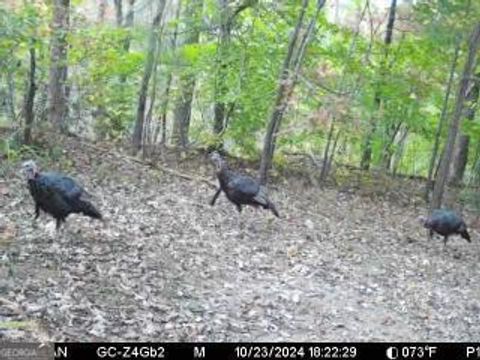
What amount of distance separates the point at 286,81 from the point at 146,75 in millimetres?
3264

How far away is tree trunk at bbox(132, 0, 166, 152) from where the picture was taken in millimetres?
14703

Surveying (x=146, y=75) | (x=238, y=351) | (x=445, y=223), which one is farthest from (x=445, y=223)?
(x=238, y=351)

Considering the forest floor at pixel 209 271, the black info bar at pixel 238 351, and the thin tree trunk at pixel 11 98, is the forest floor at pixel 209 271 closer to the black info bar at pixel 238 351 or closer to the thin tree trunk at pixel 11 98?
the black info bar at pixel 238 351

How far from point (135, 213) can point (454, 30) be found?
Answer: 7.96 metres

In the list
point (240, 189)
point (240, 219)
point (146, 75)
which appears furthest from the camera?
point (146, 75)

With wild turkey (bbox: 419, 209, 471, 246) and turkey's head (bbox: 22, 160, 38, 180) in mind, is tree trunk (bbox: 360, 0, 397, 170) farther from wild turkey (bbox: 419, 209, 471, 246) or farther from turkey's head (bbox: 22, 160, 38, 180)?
turkey's head (bbox: 22, 160, 38, 180)

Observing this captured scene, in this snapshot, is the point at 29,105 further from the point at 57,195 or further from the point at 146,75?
the point at 57,195

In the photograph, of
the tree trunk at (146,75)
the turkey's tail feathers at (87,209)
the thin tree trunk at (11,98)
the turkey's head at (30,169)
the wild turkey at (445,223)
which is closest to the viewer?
the turkey's head at (30,169)

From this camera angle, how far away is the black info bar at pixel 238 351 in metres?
5.68

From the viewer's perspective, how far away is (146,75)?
1500 cm

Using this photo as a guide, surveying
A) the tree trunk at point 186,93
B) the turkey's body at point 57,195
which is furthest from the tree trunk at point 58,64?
the turkey's body at point 57,195

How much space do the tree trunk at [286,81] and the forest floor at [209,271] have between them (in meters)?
1.13

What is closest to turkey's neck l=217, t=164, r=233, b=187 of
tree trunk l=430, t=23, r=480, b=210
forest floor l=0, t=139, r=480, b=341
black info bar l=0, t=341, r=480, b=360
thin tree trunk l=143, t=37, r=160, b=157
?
forest floor l=0, t=139, r=480, b=341

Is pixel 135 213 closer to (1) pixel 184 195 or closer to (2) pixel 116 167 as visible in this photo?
(1) pixel 184 195
